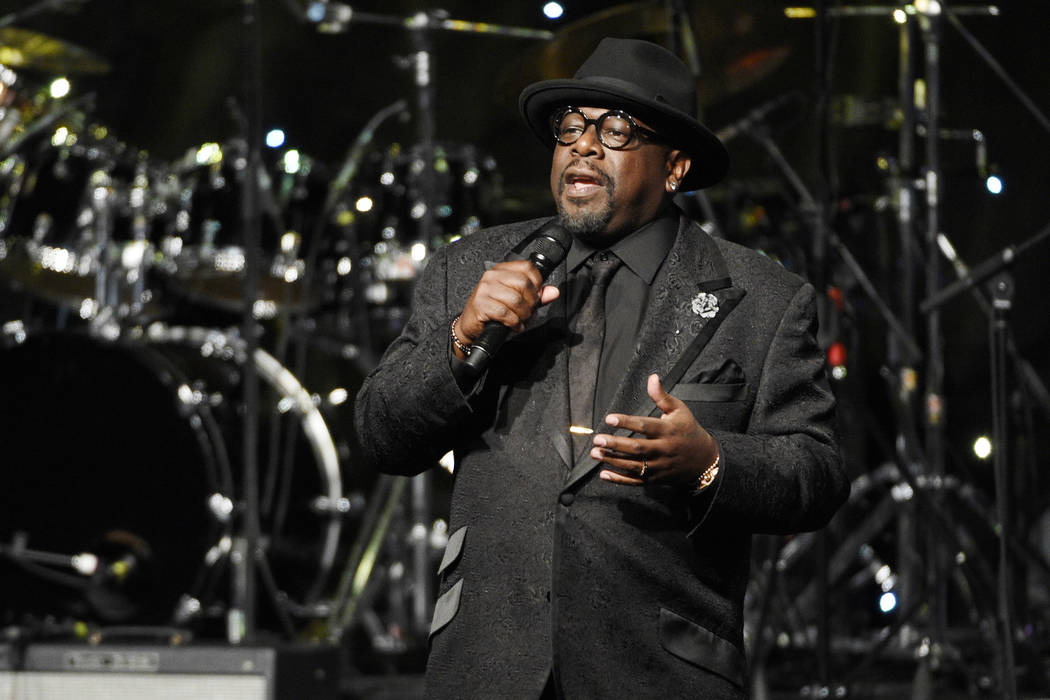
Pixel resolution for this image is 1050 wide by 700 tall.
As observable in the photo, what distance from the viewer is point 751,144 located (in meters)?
5.34

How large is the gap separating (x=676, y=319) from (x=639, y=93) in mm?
388

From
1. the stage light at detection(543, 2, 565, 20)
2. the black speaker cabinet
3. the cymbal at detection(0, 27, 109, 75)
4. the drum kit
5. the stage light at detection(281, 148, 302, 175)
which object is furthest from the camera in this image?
the stage light at detection(281, 148, 302, 175)

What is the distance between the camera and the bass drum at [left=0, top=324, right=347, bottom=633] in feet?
18.6

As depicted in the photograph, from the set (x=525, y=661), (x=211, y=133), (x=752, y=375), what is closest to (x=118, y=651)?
(x=525, y=661)

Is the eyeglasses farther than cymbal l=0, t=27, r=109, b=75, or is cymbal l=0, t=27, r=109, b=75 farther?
cymbal l=0, t=27, r=109, b=75

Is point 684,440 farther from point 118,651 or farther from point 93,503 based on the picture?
point 93,503

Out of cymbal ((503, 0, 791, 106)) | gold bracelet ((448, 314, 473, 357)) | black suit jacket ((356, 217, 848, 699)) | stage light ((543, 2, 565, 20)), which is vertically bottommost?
black suit jacket ((356, 217, 848, 699))

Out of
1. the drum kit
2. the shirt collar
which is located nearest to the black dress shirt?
the shirt collar

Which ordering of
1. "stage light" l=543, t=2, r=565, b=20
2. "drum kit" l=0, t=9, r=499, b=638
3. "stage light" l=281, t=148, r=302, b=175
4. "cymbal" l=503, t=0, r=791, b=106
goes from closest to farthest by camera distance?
1. "cymbal" l=503, t=0, r=791, b=106
2. "stage light" l=543, t=2, r=565, b=20
3. "drum kit" l=0, t=9, r=499, b=638
4. "stage light" l=281, t=148, r=302, b=175

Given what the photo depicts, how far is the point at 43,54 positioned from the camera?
212 inches

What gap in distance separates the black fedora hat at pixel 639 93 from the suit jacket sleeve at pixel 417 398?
35 cm

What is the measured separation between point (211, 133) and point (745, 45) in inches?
146

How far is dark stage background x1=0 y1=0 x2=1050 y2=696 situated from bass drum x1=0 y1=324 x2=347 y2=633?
49mm

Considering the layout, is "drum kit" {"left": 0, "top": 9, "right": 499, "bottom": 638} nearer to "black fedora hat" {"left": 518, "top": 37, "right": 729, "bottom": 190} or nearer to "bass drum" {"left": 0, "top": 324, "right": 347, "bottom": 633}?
"bass drum" {"left": 0, "top": 324, "right": 347, "bottom": 633}
